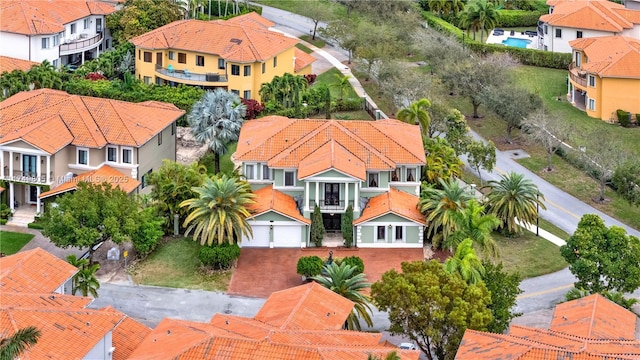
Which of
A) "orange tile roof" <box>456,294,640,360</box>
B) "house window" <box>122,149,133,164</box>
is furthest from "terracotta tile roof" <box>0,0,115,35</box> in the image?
"orange tile roof" <box>456,294,640,360</box>

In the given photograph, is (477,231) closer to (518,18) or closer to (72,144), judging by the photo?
(72,144)

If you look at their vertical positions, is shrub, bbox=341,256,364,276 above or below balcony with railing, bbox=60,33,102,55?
below

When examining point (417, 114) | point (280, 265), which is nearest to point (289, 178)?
point (280, 265)

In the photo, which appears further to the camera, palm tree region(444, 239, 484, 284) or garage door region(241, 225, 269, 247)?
garage door region(241, 225, 269, 247)

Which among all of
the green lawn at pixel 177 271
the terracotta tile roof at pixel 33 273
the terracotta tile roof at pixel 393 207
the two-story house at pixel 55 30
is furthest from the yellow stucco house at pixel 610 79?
the terracotta tile roof at pixel 33 273

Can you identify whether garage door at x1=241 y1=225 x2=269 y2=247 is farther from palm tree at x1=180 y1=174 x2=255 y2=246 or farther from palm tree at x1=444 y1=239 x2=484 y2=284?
palm tree at x1=444 y1=239 x2=484 y2=284

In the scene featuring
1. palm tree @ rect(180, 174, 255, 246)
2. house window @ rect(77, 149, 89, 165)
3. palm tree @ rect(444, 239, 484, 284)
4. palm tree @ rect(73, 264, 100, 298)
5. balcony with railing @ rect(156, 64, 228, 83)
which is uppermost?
balcony with railing @ rect(156, 64, 228, 83)
